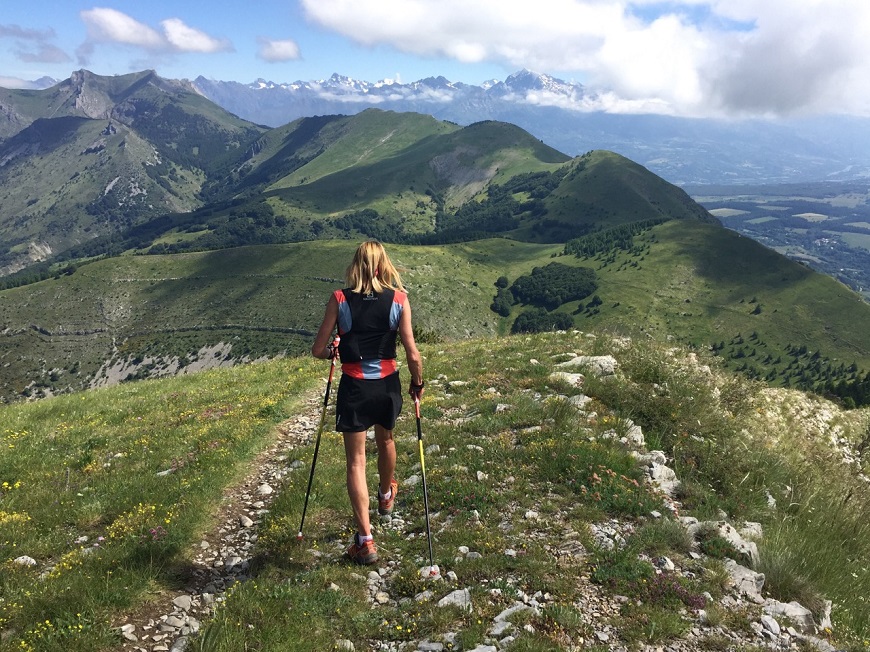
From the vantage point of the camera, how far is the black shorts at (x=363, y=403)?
23.3ft

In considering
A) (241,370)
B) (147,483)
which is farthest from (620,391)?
(241,370)

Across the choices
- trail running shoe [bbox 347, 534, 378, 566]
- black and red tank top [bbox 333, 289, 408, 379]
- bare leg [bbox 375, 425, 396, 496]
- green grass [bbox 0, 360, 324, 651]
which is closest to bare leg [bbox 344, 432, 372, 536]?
trail running shoe [bbox 347, 534, 378, 566]

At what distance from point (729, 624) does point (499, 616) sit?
2.75m

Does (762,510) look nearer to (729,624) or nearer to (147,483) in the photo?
(729,624)

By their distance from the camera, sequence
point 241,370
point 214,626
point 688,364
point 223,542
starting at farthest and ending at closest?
point 241,370 → point 688,364 → point 223,542 → point 214,626

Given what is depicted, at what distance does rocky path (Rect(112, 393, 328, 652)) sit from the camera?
586 cm

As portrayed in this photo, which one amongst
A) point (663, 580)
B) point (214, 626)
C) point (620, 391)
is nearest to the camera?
point (214, 626)

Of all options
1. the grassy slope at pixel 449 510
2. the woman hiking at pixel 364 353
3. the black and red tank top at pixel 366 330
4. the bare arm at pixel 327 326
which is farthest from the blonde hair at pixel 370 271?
the grassy slope at pixel 449 510

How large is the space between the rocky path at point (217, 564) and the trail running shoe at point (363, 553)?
5.81 ft

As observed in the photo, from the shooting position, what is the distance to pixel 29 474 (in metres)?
10.8

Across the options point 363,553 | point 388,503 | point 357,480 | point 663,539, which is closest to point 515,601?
point 363,553

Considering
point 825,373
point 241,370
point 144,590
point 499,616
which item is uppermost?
point 499,616

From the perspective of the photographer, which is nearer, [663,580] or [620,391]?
[663,580]

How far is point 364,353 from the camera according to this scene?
23.3 feet
